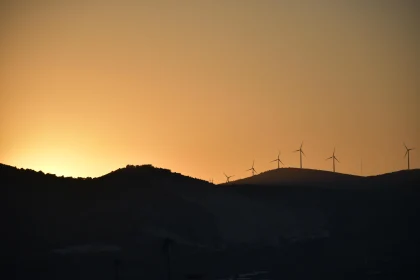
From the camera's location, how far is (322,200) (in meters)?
174

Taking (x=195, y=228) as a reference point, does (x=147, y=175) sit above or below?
above

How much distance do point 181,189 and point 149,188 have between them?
818 cm

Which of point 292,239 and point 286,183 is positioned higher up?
point 286,183

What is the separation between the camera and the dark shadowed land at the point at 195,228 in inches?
4296

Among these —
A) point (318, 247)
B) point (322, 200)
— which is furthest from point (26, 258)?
point (322, 200)

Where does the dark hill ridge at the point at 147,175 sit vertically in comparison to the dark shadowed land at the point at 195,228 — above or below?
above

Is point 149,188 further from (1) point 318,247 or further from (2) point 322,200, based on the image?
(2) point 322,200

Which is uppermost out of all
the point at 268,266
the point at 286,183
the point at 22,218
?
the point at 286,183

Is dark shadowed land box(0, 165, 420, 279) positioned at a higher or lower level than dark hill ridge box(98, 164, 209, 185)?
lower

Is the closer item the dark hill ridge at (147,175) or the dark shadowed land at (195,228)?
the dark shadowed land at (195,228)

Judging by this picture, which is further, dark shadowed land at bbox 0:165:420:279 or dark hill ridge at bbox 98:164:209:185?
dark hill ridge at bbox 98:164:209:185

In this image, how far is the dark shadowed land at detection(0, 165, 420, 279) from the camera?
4296 inches

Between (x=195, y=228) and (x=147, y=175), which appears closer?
(x=195, y=228)

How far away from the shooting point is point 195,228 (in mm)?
137125
